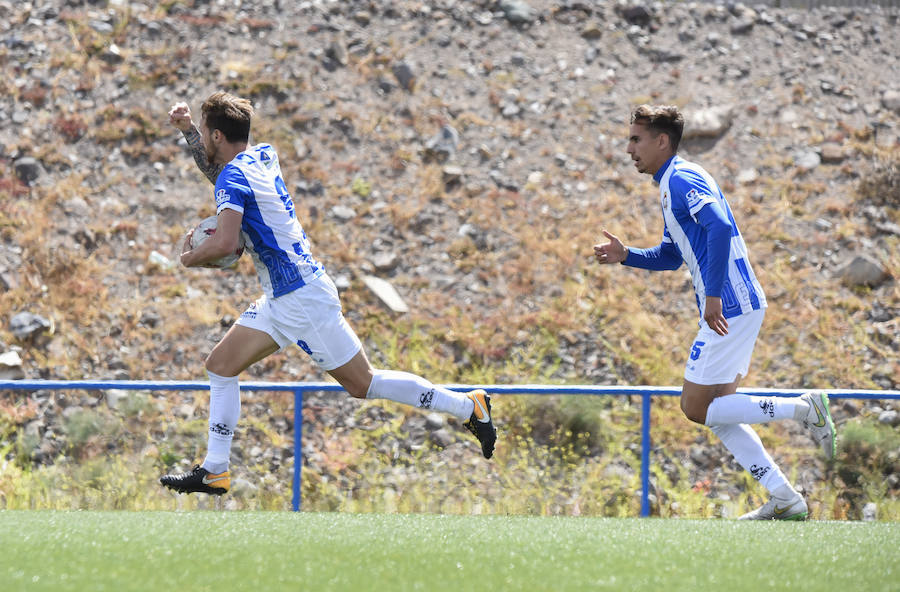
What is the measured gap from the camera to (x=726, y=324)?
4953 mm

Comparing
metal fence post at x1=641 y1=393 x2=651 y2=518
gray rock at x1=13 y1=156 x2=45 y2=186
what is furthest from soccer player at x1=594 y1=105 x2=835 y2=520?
gray rock at x1=13 y1=156 x2=45 y2=186

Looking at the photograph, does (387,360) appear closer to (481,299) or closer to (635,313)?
(481,299)

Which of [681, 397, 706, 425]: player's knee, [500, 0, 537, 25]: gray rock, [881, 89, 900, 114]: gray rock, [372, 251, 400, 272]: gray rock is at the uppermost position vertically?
[500, 0, 537, 25]: gray rock

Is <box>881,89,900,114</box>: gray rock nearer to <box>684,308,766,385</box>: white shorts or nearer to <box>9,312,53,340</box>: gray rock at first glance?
<box>684,308,766,385</box>: white shorts

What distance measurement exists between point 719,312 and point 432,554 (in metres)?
1.96

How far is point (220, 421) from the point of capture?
5312mm

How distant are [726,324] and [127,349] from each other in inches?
345

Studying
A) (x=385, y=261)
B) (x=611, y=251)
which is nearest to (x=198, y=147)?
(x=611, y=251)

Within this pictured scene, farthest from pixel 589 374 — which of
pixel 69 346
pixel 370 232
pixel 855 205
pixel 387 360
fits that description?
pixel 69 346

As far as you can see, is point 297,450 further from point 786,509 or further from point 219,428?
point 786,509

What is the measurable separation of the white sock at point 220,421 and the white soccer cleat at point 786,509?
120 inches

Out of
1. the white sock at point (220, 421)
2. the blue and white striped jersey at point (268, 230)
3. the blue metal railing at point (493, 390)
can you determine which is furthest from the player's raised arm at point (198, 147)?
the blue metal railing at point (493, 390)

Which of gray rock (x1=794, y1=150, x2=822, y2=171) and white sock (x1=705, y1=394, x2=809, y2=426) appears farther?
gray rock (x1=794, y1=150, x2=822, y2=171)

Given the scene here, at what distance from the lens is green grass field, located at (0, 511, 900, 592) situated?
3539 mm
